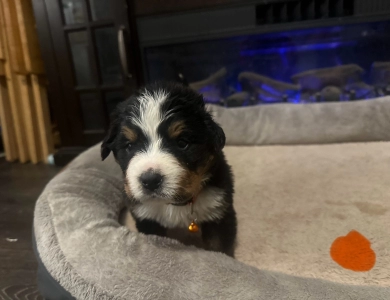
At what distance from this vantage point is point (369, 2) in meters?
2.71

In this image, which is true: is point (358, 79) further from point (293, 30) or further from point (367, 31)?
point (293, 30)

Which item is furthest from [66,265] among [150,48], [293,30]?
[293,30]

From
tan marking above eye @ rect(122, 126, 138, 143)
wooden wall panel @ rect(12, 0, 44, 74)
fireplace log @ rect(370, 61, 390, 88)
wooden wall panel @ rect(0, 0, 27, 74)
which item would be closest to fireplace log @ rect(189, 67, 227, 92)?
fireplace log @ rect(370, 61, 390, 88)

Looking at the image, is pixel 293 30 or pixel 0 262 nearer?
pixel 0 262

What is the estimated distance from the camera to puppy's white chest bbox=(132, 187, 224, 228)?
4.54 ft

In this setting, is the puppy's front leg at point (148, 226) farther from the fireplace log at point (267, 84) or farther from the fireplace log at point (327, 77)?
the fireplace log at point (327, 77)

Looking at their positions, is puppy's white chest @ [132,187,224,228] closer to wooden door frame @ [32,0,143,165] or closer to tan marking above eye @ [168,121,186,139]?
tan marking above eye @ [168,121,186,139]

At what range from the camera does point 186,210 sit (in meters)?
1.39

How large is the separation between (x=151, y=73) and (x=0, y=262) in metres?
2.11

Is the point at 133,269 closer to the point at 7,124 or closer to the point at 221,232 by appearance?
the point at 221,232

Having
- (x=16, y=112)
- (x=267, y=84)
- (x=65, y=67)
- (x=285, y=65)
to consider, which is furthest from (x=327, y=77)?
(x=16, y=112)

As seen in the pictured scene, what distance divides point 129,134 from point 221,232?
1.88ft

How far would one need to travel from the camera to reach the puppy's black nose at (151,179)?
111cm

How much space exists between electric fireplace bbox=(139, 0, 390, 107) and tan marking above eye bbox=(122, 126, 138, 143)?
202cm
